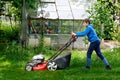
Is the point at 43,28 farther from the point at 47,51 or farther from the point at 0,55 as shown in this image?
the point at 0,55

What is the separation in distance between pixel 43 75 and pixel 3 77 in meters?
1.29

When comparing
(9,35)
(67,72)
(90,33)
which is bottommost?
(9,35)

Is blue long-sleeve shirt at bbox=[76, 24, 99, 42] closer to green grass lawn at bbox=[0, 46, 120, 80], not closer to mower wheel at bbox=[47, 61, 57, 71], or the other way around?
green grass lawn at bbox=[0, 46, 120, 80]

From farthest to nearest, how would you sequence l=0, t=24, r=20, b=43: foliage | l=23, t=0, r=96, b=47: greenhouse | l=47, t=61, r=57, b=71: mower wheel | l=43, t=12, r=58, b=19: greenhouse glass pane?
l=0, t=24, r=20, b=43: foliage → l=43, t=12, r=58, b=19: greenhouse glass pane → l=23, t=0, r=96, b=47: greenhouse → l=47, t=61, r=57, b=71: mower wheel

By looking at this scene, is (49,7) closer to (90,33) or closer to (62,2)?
(62,2)

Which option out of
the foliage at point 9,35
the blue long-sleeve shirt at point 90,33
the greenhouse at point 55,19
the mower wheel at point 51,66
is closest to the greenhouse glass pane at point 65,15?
the greenhouse at point 55,19

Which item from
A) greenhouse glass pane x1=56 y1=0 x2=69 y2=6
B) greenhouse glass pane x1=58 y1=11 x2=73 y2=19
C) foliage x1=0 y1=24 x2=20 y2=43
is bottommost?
foliage x1=0 y1=24 x2=20 y2=43

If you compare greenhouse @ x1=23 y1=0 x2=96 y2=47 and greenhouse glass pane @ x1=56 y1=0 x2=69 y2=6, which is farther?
greenhouse glass pane @ x1=56 y1=0 x2=69 y2=6

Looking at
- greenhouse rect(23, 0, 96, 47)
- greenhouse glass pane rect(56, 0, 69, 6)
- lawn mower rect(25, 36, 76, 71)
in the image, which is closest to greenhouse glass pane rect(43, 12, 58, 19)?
greenhouse rect(23, 0, 96, 47)

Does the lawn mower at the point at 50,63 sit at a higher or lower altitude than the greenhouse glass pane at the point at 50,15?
lower

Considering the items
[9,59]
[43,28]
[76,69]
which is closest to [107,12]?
[76,69]

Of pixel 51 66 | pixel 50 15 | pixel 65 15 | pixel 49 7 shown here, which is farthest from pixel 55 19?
pixel 51 66

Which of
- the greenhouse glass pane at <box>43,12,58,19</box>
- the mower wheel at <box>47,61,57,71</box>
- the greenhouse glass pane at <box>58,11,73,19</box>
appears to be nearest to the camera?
the mower wheel at <box>47,61,57,71</box>

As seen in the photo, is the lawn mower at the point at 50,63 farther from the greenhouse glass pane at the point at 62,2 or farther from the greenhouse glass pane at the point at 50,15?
the greenhouse glass pane at the point at 62,2
